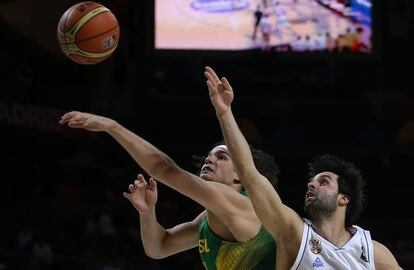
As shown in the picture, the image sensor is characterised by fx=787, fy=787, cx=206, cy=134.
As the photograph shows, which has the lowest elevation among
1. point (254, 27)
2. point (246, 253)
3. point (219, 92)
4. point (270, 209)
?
point (254, 27)

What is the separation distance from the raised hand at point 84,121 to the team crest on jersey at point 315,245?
1.08m

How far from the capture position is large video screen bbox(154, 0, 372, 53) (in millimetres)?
11914

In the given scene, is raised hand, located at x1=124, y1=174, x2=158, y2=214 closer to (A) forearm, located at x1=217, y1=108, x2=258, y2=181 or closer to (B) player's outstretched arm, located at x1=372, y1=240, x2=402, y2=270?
(A) forearm, located at x1=217, y1=108, x2=258, y2=181

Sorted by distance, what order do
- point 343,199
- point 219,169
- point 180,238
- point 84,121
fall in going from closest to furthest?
1. point 84,121
2. point 343,199
3. point 219,169
4. point 180,238

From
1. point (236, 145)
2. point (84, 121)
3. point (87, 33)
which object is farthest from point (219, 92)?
point (87, 33)

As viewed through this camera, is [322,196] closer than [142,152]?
No

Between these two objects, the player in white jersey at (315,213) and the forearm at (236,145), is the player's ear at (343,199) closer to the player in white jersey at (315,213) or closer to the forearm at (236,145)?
the player in white jersey at (315,213)

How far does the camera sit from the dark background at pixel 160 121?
1024 centimetres

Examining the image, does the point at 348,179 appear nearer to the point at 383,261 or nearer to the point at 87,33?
the point at 383,261

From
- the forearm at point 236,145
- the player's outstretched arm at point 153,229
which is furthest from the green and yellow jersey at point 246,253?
the forearm at point 236,145

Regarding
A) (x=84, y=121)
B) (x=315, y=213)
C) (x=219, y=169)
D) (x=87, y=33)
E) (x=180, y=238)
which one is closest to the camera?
(x=84, y=121)

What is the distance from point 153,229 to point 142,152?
0.85 metres

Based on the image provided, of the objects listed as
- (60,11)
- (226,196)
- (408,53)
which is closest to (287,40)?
(408,53)

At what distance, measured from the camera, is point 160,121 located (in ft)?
38.2
